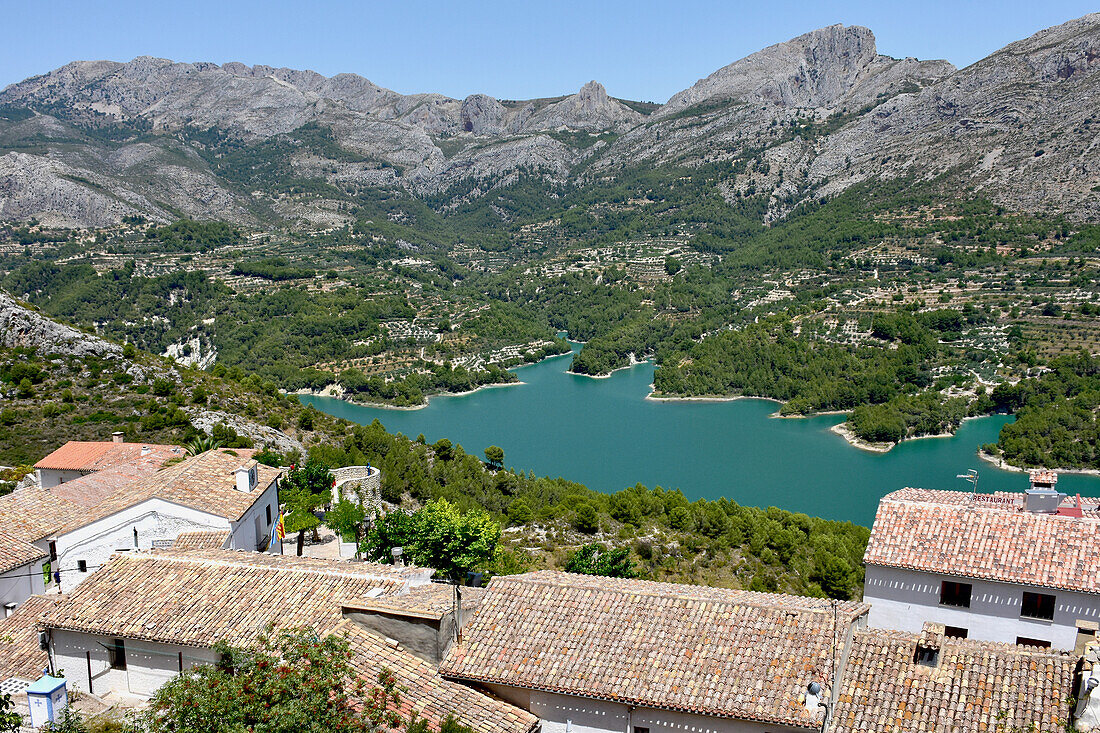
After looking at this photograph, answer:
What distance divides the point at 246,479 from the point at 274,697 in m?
8.96

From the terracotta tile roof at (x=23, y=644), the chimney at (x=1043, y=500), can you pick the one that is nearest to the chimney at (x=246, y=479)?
the terracotta tile roof at (x=23, y=644)

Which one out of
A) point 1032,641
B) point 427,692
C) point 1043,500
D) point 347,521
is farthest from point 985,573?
point 347,521

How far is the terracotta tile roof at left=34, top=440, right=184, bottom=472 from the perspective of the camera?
58.6 feet

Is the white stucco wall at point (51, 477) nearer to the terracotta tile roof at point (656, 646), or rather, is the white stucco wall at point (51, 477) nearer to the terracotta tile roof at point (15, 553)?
the terracotta tile roof at point (15, 553)

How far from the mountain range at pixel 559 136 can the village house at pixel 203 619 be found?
8040cm

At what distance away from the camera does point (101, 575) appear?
1000 centimetres

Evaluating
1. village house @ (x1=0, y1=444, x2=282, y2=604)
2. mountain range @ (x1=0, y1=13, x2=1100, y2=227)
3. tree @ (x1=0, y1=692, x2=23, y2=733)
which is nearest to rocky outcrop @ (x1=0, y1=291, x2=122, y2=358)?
village house @ (x1=0, y1=444, x2=282, y2=604)

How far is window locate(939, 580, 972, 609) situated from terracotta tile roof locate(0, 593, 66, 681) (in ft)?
34.4

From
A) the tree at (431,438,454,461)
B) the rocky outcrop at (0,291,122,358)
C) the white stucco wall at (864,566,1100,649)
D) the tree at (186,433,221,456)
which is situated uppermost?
the rocky outcrop at (0,291,122,358)

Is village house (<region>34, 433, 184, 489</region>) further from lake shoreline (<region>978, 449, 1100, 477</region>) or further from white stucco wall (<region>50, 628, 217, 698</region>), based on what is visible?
lake shoreline (<region>978, 449, 1100, 477</region>)

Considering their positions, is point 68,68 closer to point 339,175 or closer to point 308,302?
point 339,175

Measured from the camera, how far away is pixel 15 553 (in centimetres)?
1297

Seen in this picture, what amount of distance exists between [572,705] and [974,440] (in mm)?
53147

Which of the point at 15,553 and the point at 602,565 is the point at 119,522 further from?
the point at 602,565
